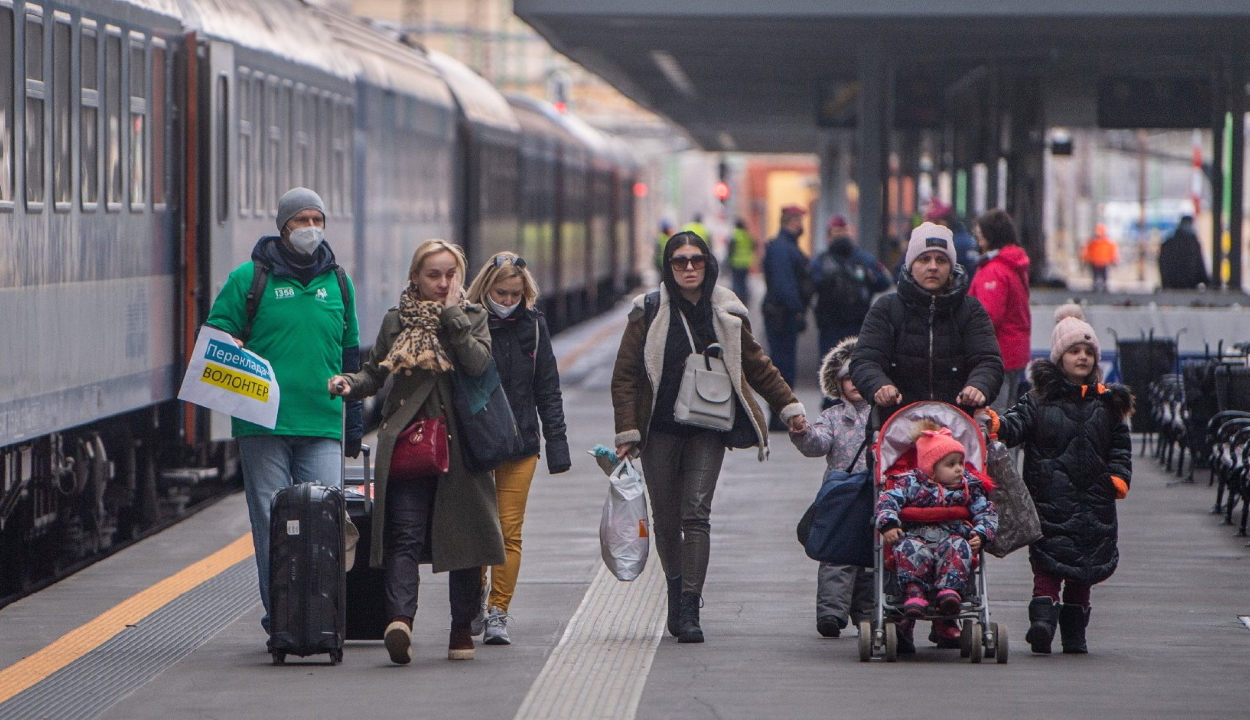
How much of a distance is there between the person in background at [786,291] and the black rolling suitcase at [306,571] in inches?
377

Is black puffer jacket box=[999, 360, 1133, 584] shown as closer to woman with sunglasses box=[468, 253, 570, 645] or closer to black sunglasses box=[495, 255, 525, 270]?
woman with sunglasses box=[468, 253, 570, 645]

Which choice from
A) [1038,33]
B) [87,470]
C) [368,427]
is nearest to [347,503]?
[87,470]

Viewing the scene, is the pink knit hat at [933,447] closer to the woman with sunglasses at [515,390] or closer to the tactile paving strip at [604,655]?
the tactile paving strip at [604,655]

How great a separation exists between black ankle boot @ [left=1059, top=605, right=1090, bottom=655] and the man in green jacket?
2653mm

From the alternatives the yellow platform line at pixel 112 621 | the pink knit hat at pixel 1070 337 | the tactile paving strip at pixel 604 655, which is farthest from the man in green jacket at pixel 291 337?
the pink knit hat at pixel 1070 337

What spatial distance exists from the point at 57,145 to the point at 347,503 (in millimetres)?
2626

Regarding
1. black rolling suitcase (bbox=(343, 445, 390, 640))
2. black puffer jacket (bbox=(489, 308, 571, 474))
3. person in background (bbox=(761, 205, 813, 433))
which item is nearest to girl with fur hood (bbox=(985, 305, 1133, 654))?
black puffer jacket (bbox=(489, 308, 571, 474))

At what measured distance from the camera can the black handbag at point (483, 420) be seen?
8.00 metres

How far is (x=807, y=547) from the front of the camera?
8.24 m

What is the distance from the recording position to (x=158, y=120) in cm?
1196

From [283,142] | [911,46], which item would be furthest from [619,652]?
[911,46]

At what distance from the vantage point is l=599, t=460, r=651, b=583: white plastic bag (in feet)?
27.8

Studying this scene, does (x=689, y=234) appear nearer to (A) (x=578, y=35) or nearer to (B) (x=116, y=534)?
(B) (x=116, y=534)

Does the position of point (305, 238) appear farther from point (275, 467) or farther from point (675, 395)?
point (675, 395)
